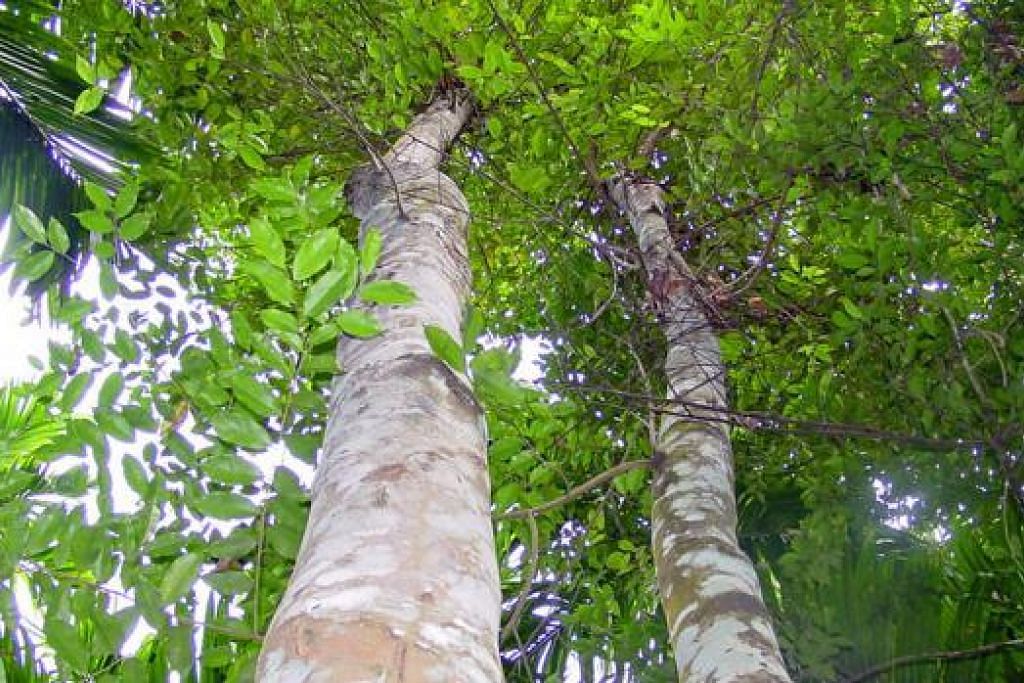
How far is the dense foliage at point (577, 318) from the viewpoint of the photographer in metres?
1.36

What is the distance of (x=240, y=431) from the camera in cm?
117

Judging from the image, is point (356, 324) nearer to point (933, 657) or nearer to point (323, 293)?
point (323, 293)

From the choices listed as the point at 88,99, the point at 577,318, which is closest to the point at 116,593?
the point at 88,99

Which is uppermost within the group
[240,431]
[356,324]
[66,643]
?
[356,324]

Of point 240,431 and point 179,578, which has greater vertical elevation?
point 240,431

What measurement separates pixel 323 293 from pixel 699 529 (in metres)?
1.28

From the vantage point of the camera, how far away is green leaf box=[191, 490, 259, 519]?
4.03 feet

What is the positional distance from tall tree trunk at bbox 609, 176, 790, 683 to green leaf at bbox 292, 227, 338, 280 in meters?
1.09

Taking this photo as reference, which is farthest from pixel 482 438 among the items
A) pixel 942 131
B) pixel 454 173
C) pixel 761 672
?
pixel 454 173

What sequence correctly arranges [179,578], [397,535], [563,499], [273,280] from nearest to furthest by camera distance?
[397,535]
[273,280]
[179,578]
[563,499]

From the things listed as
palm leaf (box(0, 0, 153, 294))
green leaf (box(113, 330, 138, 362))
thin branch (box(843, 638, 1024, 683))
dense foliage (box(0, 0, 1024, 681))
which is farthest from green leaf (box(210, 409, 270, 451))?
palm leaf (box(0, 0, 153, 294))

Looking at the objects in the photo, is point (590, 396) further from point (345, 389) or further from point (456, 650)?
point (456, 650)

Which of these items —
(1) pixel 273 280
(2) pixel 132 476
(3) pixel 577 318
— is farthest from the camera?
(3) pixel 577 318

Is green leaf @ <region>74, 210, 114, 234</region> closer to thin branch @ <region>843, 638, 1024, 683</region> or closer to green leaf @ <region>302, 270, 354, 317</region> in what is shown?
green leaf @ <region>302, 270, 354, 317</region>
